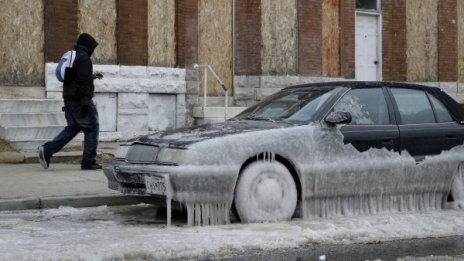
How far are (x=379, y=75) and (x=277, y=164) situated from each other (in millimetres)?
13155

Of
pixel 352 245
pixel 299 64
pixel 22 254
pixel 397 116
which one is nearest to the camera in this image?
pixel 22 254

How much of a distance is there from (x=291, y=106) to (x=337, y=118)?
0.72 meters

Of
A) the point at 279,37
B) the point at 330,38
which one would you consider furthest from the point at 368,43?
the point at 279,37

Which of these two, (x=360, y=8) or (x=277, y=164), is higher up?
(x=360, y=8)

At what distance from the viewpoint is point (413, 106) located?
28.0 feet

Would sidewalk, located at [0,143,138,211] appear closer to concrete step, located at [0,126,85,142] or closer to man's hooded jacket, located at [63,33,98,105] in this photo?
concrete step, located at [0,126,85,142]

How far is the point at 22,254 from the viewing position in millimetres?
5613

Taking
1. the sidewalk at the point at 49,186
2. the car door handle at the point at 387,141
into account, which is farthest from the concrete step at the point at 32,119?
the car door handle at the point at 387,141

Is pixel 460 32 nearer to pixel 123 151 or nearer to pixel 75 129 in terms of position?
pixel 75 129

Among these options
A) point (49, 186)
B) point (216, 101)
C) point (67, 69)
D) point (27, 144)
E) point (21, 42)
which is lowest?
point (49, 186)

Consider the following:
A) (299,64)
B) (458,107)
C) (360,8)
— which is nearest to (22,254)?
(458,107)

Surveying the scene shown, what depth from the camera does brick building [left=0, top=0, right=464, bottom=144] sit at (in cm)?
1391

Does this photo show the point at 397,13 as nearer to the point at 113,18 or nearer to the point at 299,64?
the point at 299,64

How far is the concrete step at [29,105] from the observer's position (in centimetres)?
1312
